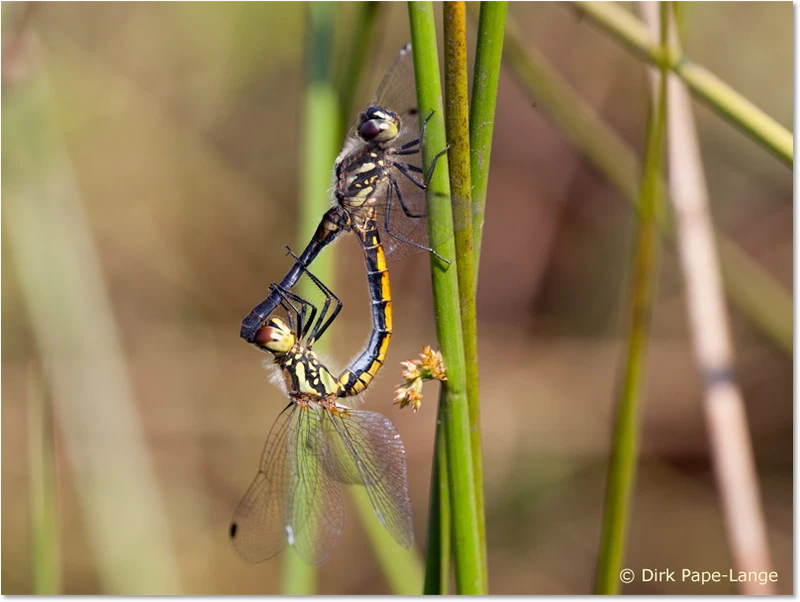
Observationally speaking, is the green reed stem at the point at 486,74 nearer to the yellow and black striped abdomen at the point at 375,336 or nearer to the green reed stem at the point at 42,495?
the yellow and black striped abdomen at the point at 375,336

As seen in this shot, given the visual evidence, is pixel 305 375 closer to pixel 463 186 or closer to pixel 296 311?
pixel 296 311

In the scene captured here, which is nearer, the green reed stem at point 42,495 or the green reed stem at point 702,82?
the green reed stem at point 702,82

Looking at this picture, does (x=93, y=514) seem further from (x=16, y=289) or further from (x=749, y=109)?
(x=749, y=109)

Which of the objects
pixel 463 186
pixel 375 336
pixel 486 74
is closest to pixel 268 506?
pixel 375 336

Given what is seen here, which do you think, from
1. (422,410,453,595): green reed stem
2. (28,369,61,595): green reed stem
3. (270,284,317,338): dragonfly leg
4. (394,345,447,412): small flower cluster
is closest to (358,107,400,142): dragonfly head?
(270,284,317,338): dragonfly leg

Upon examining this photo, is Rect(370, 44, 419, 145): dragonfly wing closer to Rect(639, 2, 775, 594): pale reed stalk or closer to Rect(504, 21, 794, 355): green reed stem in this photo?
Rect(504, 21, 794, 355): green reed stem

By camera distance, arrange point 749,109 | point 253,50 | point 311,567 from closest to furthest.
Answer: point 749,109, point 311,567, point 253,50

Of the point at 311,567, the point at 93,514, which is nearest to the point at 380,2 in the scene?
the point at 311,567

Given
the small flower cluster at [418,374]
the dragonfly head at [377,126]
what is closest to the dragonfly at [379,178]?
the dragonfly head at [377,126]
